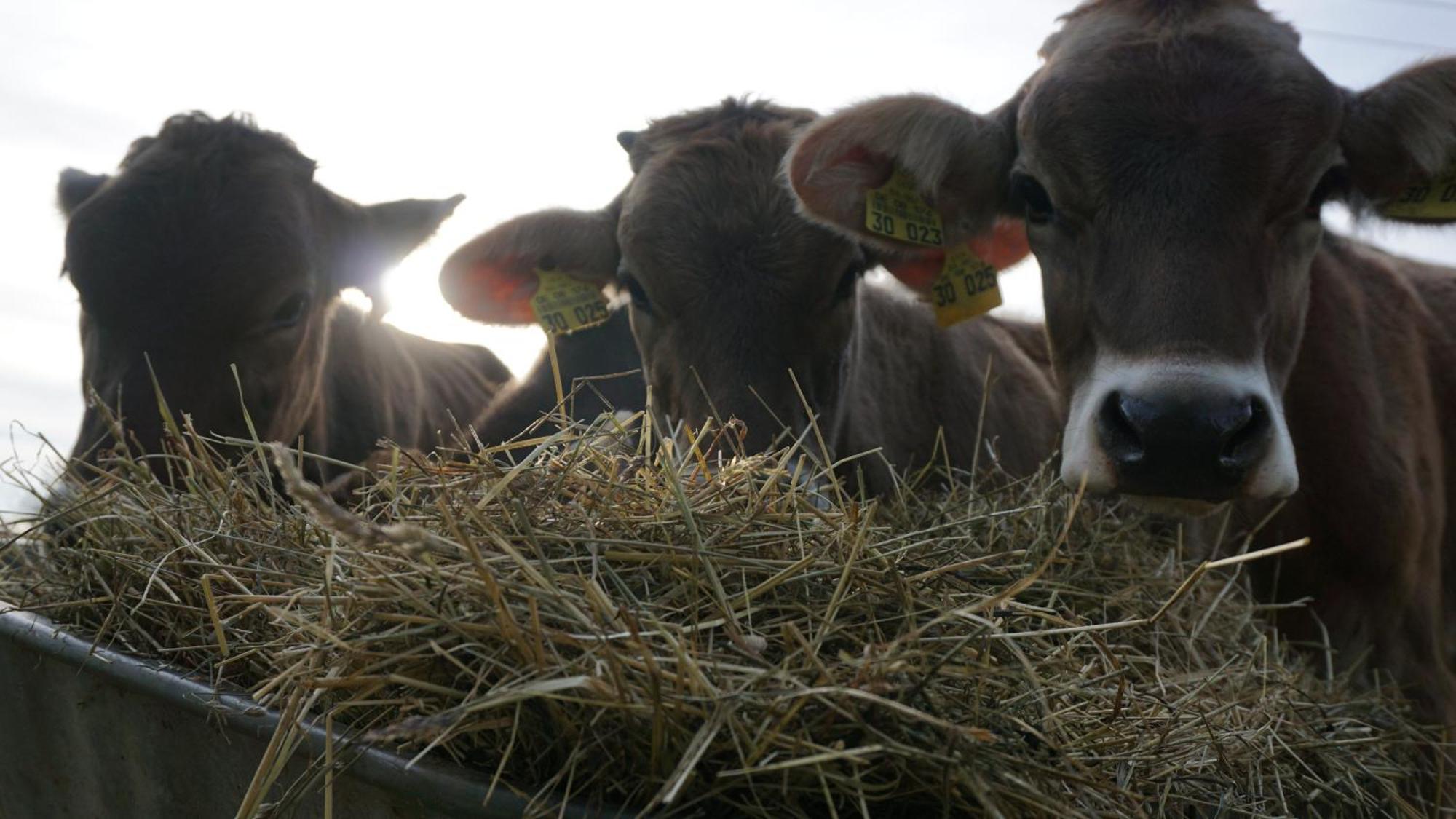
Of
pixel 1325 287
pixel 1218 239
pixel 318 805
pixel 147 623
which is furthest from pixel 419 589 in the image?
pixel 1325 287

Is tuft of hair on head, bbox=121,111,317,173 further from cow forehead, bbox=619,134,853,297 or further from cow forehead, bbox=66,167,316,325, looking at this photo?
cow forehead, bbox=619,134,853,297

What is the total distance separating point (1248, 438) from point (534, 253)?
2523 mm

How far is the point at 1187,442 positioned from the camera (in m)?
2.38

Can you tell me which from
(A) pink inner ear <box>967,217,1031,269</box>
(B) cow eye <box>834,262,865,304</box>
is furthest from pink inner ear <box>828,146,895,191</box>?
(A) pink inner ear <box>967,217,1031,269</box>

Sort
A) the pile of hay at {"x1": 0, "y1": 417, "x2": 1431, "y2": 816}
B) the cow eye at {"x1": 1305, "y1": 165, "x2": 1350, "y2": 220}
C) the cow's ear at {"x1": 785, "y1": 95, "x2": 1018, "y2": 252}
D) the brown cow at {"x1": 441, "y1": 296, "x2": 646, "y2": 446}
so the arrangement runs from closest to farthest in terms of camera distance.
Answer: the pile of hay at {"x1": 0, "y1": 417, "x2": 1431, "y2": 816}, the cow eye at {"x1": 1305, "y1": 165, "x2": 1350, "y2": 220}, the cow's ear at {"x1": 785, "y1": 95, "x2": 1018, "y2": 252}, the brown cow at {"x1": 441, "y1": 296, "x2": 646, "y2": 446}

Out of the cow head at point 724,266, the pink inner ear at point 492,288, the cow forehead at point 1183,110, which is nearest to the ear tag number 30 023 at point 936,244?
the cow head at point 724,266

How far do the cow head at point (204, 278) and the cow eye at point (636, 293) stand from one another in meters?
1.21

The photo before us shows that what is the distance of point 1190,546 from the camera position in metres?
3.37

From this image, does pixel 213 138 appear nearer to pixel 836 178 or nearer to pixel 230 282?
pixel 230 282

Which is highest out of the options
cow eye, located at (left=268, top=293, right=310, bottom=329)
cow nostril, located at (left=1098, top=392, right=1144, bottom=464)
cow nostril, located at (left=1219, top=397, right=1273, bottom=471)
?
cow eye, located at (left=268, top=293, right=310, bottom=329)

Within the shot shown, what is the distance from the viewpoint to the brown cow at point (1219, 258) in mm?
2508

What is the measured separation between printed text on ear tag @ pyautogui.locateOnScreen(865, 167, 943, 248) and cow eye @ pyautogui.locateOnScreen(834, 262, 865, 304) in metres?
0.25

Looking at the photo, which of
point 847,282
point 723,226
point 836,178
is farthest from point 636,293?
point 836,178

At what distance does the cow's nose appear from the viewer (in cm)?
237
